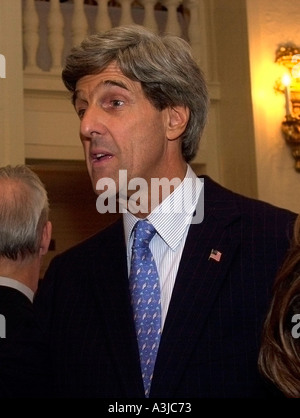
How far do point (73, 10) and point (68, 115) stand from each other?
0.81 m

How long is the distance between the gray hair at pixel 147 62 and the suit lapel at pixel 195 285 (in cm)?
27

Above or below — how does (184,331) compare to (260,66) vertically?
below

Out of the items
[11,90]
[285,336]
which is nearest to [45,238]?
[285,336]

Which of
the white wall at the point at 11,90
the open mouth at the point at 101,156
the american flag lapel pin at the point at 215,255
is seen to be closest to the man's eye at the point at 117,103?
the open mouth at the point at 101,156

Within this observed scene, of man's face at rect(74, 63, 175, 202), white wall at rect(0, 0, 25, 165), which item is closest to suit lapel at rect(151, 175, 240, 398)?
man's face at rect(74, 63, 175, 202)

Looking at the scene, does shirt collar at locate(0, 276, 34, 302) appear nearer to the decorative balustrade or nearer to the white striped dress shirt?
the white striped dress shirt

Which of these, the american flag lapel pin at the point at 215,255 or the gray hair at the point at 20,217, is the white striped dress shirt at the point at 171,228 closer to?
the american flag lapel pin at the point at 215,255

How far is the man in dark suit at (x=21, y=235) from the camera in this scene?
2223 millimetres

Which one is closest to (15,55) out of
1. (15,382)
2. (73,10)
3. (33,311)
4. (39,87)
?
(39,87)

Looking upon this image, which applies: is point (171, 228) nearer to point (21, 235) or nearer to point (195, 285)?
point (195, 285)

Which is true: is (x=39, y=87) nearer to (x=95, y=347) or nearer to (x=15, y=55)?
(x=15, y=55)

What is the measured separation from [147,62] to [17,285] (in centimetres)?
73

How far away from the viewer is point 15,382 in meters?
1.74

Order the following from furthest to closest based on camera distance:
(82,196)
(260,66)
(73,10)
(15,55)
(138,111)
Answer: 1. (82,196)
2. (73,10)
3. (260,66)
4. (15,55)
5. (138,111)
